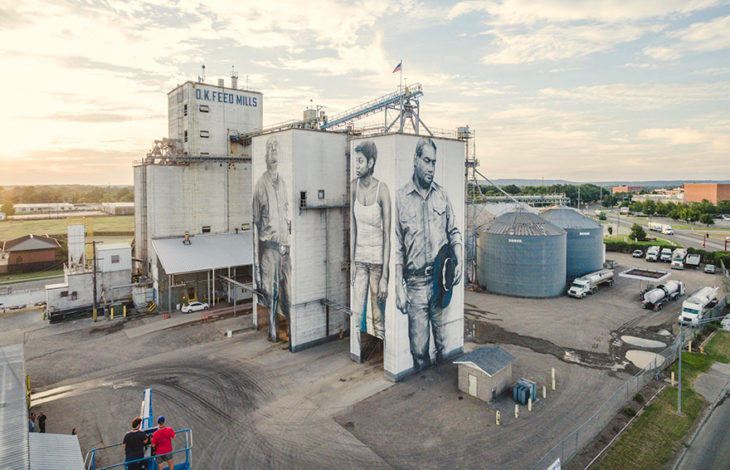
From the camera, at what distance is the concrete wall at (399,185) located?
26.2 meters

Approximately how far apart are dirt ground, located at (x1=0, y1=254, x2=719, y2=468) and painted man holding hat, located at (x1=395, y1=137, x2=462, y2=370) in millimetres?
3354

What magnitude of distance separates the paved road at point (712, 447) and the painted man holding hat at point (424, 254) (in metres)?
14.8

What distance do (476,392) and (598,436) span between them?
6649mm

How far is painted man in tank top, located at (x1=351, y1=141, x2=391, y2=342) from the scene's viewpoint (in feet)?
88.4

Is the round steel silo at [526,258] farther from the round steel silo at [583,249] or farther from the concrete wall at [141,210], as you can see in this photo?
the concrete wall at [141,210]

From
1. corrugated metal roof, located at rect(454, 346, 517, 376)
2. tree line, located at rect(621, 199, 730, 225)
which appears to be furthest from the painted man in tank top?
tree line, located at rect(621, 199, 730, 225)

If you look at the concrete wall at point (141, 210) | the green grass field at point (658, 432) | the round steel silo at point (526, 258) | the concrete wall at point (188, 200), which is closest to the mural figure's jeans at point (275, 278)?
the concrete wall at point (188, 200)

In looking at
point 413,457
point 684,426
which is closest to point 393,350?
point 413,457

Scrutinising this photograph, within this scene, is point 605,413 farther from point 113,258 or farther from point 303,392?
point 113,258

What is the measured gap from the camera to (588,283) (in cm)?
4928

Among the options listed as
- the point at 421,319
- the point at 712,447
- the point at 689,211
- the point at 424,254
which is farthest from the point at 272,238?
the point at 689,211

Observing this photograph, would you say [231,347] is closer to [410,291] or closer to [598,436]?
[410,291]

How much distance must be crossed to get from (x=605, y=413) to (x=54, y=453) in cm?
2681

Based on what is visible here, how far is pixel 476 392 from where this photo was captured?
24859mm
